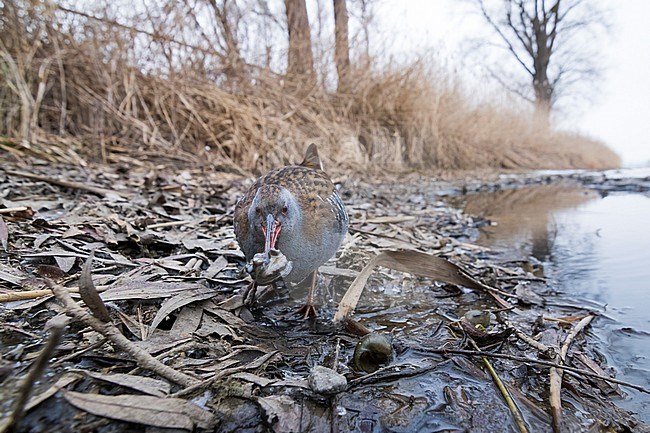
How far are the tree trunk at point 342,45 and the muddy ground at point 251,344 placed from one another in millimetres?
7573

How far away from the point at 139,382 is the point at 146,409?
0.13 meters

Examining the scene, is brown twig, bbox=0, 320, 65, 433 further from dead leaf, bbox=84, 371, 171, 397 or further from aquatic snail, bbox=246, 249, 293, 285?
aquatic snail, bbox=246, 249, 293, 285

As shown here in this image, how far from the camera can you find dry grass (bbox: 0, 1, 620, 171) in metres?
6.08

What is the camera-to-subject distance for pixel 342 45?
9.85 metres

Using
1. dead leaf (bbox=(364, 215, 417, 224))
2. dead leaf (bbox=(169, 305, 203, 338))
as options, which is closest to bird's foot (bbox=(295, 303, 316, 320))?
dead leaf (bbox=(169, 305, 203, 338))

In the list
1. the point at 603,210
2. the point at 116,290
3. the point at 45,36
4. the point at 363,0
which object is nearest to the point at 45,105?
the point at 45,36

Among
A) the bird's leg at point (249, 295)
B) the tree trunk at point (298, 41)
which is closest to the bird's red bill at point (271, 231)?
the bird's leg at point (249, 295)

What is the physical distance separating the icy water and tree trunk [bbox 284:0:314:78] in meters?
4.51

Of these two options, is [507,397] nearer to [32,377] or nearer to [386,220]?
[32,377]

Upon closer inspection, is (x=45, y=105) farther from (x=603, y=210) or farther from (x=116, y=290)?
(x=603, y=210)

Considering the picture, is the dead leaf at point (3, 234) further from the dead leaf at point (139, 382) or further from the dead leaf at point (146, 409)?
the dead leaf at point (146, 409)

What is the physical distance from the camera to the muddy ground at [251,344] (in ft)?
4.23

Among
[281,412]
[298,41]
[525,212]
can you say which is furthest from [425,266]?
[298,41]

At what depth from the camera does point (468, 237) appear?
4.46 meters
